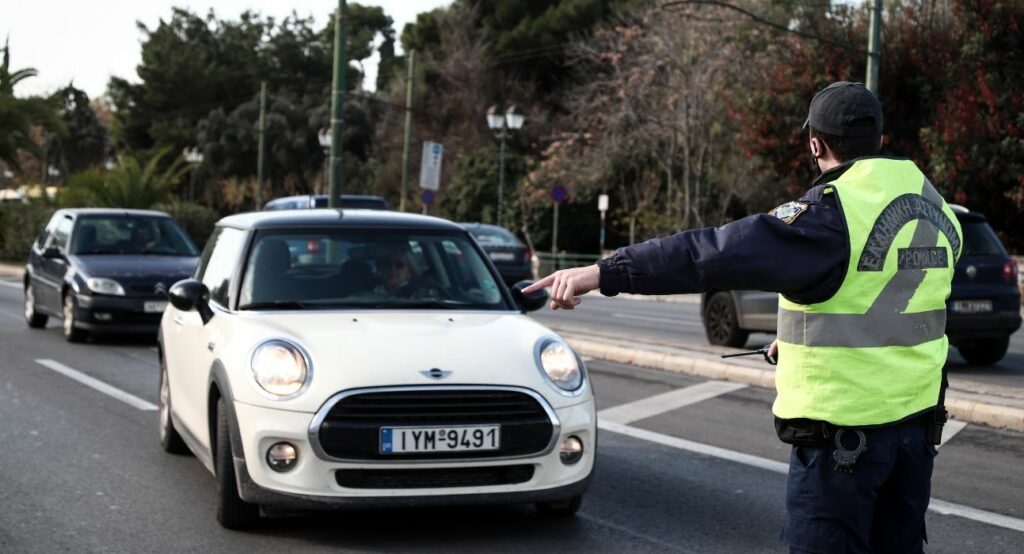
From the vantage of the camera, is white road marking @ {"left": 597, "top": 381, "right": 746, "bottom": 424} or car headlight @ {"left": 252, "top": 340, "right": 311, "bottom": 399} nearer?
car headlight @ {"left": 252, "top": 340, "right": 311, "bottom": 399}

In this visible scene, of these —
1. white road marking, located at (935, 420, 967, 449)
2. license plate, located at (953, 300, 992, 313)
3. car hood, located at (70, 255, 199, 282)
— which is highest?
license plate, located at (953, 300, 992, 313)

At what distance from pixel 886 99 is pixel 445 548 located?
26.9 metres

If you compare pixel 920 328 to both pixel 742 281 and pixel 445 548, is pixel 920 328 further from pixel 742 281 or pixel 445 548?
pixel 445 548

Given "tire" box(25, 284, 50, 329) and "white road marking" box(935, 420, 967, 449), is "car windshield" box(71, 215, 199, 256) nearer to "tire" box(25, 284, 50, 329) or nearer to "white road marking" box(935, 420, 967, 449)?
"tire" box(25, 284, 50, 329)

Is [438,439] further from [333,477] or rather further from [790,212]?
[790,212]

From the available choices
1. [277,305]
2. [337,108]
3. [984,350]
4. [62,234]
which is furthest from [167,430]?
[337,108]

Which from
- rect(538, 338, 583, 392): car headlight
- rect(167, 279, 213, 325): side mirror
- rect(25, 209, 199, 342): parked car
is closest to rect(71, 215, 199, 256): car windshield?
rect(25, 209, 199, 342): parked car

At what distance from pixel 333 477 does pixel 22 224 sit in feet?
118

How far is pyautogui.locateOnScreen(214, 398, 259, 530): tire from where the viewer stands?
19.5 feet

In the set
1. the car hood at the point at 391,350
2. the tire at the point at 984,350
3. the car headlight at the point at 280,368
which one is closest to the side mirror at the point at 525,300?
the car hood at the point at 391,350

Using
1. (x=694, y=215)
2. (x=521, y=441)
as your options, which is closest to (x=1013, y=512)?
(x=521, y=441)

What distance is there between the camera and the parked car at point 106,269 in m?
14.5

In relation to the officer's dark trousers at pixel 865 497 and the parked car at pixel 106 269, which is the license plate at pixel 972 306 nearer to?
the parked car at pixel 106 269

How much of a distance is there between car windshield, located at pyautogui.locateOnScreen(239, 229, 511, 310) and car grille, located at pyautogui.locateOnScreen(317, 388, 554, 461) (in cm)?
121
